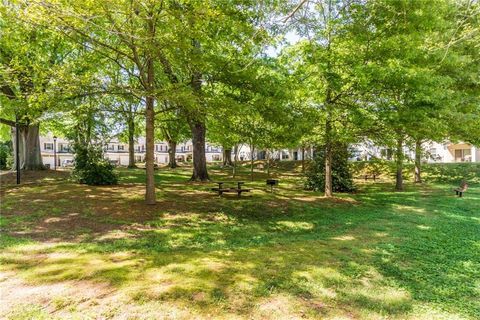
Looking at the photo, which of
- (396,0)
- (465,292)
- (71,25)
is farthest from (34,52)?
(465,292)

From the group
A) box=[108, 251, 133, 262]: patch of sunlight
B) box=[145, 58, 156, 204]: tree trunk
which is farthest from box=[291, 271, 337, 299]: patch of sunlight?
box=[145, 58, 156, 204]: tree trunk

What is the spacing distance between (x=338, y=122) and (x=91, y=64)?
10550mm

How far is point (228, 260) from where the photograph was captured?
254 inches

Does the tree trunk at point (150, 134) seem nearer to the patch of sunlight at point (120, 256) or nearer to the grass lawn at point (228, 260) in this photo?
the grass lawn at point (228, 260)

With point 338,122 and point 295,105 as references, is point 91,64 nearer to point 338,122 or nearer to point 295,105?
point 295,105

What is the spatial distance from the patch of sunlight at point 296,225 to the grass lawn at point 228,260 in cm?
3

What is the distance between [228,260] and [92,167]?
38.6ft

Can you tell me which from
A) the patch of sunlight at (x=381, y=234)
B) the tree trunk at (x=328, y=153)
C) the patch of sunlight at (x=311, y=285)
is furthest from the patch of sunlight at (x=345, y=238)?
the tree trunk at (x=328, y=153)

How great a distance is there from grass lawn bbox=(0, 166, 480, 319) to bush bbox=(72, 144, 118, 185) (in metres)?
2.83

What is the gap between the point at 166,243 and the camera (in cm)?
779

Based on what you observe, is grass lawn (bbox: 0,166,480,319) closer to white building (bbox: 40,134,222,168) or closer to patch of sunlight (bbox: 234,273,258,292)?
patch of sunlight (bbox: 234,273,258,292)

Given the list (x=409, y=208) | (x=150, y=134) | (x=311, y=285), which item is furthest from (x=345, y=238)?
(x=150, y=134)

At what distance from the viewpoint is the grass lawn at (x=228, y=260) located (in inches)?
176

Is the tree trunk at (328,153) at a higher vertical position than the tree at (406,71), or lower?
lower
